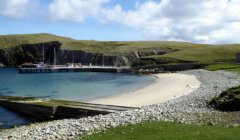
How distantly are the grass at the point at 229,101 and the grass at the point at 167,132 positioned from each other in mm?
8509

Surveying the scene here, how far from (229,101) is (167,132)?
1257 centimetres

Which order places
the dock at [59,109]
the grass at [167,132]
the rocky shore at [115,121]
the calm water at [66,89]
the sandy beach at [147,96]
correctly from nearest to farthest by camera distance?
1. the grass at [167,132]
2. the rocky shore at [115,121]
3. the dock at [59,109]
4. the calm water at [66,89]
5. the sandy beach at [147,96]

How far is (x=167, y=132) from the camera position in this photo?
24.5 m

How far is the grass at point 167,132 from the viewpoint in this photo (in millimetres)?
23484

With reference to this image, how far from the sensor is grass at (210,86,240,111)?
34.6 m

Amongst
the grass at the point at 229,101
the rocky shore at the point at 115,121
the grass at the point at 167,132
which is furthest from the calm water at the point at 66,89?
the grass at the point at 167,132

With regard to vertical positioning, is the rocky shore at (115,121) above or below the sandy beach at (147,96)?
above

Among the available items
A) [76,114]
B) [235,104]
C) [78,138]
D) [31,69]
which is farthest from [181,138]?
[31,69]

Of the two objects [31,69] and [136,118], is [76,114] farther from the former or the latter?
[31,69]

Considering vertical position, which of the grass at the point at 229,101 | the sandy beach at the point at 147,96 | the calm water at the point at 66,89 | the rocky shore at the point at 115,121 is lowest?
the calm water at the point at 66,89

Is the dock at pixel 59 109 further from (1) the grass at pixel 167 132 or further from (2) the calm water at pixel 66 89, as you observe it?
(1) the grass at pixel 167 132

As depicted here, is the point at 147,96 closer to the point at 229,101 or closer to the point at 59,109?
the point at 59,109

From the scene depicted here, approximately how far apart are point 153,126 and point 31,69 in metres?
175

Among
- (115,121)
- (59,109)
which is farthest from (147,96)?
(115,121)
